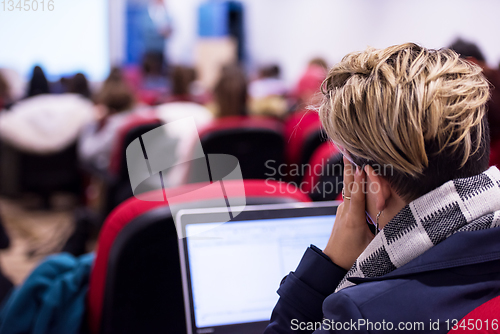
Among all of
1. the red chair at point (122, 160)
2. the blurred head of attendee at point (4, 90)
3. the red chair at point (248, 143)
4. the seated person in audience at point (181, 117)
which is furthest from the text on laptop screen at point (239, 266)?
the blurred head of attendee at point (4, 90)

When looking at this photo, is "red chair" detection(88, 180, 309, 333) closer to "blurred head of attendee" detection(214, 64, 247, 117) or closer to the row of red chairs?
the row of red chairs

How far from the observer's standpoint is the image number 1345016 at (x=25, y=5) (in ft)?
3.07

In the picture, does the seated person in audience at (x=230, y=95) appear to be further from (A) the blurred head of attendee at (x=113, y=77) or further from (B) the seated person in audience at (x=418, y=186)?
(B) the seated person in audience at (x=418, y=186)

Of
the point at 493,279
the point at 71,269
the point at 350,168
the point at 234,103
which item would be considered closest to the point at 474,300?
the point at 493,279

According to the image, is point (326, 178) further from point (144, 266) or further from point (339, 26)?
point (339, 26)

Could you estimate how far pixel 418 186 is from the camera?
0.58 metres

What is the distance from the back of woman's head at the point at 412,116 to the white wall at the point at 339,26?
0.80m

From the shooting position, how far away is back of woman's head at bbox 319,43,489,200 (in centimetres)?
54

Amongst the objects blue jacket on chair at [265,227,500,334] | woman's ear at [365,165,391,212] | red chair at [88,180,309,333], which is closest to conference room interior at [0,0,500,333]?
red chair at [88,180,309,333]

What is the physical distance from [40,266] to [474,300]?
2.92ft

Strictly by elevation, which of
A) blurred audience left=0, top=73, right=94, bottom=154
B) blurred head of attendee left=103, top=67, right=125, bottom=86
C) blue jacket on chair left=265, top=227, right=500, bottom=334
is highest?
blue jacket on chair left=265, top=227, right=500, bottom=334
